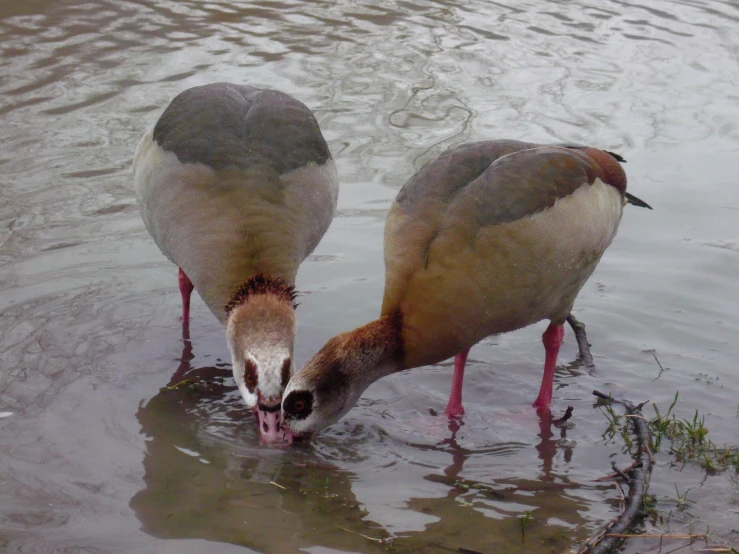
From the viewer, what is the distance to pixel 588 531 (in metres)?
4.42

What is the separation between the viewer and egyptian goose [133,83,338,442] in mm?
5141

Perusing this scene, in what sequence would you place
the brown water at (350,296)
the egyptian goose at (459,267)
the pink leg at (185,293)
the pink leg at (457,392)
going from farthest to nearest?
the pink leg at (185,293) → the pink leg at (457,392) → the egyptian goose at (459,267) → the brown water at (350,296)

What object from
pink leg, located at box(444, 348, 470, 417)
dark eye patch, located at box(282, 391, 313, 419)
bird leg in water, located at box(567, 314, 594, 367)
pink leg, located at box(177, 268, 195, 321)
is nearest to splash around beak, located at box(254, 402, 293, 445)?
dark eye patch, located at box(282, 391, 313, 419)


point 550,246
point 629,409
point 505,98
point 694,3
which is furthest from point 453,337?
point 694,3

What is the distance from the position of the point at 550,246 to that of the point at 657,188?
3642mm

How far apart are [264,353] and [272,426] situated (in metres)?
0.37

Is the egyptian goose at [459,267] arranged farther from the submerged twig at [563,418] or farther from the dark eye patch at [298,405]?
the submerged twig at [563,418]

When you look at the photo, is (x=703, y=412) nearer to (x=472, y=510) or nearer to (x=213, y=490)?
(x=472, y=510)

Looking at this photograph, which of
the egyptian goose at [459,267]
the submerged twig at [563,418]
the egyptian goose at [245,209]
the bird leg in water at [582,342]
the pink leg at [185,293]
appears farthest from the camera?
the pink leg at [185,293]

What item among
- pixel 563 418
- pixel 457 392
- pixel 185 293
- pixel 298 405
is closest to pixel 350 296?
pixel 185 293

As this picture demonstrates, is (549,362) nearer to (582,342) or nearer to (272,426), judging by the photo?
(582,342)

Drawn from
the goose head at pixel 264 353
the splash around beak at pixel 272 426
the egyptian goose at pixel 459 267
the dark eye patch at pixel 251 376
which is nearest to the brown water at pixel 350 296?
the splash around beak at pixel 272 426

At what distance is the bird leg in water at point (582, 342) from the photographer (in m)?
6.25

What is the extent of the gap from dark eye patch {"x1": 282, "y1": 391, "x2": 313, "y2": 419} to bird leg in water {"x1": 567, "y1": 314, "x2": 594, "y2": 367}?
208cm
